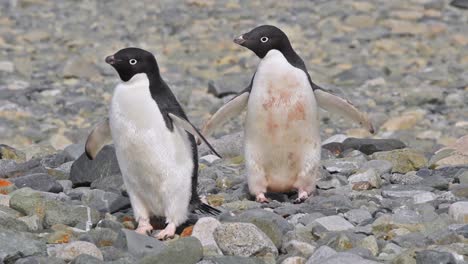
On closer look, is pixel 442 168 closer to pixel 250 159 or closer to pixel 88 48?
pixel 250 159

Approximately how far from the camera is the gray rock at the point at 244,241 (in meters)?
4.70

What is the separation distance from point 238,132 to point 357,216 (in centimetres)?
314

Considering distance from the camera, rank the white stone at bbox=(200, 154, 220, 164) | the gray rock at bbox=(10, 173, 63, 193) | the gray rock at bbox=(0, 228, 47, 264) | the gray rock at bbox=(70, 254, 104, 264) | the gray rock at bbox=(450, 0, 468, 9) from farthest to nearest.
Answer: the gray rock at bbox=(450, 0, 468, 9), the white stone at bbox=(200, 154, 220, 164), the gray rock at bbox=(10, 173, 63, 193), the gray rock at bbox=(0, 228, 47, 264), the gray rock at bbox=(70, 254, 104, 264)

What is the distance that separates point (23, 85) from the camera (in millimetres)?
12562

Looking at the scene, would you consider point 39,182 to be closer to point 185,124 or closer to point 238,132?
point 185,124

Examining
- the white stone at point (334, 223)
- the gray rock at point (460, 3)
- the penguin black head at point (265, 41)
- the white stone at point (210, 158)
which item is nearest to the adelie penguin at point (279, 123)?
the penguin black head at point (265, 41)

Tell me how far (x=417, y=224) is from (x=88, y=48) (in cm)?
992

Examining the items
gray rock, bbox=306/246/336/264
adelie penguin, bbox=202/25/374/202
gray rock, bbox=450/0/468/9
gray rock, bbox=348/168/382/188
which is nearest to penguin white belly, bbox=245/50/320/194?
adelie penguin, bbox=202/25/374/202

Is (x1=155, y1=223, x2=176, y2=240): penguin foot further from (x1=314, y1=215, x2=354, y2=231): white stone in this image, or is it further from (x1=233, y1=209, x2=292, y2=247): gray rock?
(x1=314, y1=215, x2=354, y2=231): white stone

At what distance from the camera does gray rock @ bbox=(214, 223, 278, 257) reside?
15.4 ft

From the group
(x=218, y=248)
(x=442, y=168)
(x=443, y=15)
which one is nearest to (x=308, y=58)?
(x=443, y=15)

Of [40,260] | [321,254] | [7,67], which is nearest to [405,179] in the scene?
[321,254]

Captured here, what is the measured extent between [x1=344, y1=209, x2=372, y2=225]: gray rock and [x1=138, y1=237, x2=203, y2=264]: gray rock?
3.75ft

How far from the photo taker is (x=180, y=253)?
452cm
